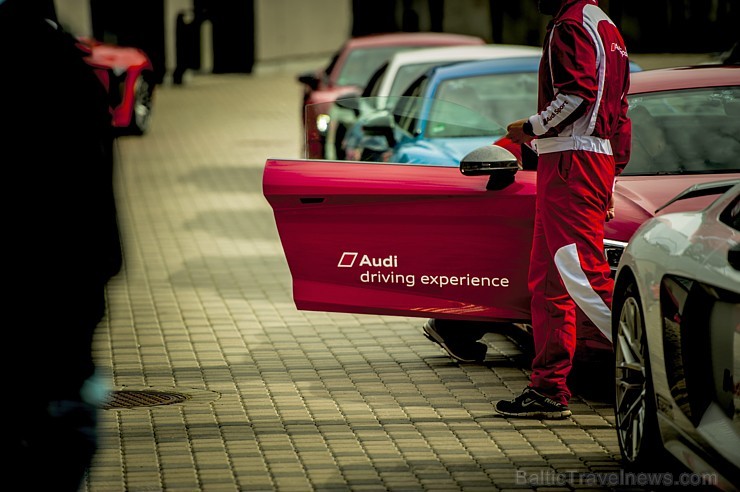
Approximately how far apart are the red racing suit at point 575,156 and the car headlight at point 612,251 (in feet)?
0.60

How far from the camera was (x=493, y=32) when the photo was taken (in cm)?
2589

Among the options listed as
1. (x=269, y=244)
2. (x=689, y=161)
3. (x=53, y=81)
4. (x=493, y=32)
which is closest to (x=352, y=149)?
(x=269, y=244)

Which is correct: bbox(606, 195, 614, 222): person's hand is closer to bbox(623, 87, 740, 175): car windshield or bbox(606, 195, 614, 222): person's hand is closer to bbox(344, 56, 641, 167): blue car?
bbox(623, 87, 740, 175): car windshield

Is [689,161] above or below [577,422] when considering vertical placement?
above

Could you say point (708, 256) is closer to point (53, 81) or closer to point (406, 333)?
point (53, 81)

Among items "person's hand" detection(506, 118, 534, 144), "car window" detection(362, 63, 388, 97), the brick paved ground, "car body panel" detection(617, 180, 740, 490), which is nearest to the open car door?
"person's hand" detection(506, 118, 534, 144)

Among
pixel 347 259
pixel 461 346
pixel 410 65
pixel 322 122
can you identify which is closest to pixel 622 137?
pixel 347 259

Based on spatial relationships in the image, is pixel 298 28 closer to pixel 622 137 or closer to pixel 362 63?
pixel 362 63

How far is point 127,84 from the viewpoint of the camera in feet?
72.1

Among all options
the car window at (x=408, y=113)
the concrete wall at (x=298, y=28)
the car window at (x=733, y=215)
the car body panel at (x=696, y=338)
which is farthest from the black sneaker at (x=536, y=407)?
the concrete wall at (x=298, y=28)

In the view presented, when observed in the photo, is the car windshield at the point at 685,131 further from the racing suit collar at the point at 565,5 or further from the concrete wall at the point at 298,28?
the concrete wall at the point at 298,28

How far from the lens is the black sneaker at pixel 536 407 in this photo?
21.8 feet

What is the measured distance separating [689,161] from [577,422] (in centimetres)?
164

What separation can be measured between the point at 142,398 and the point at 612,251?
2.37 meters
